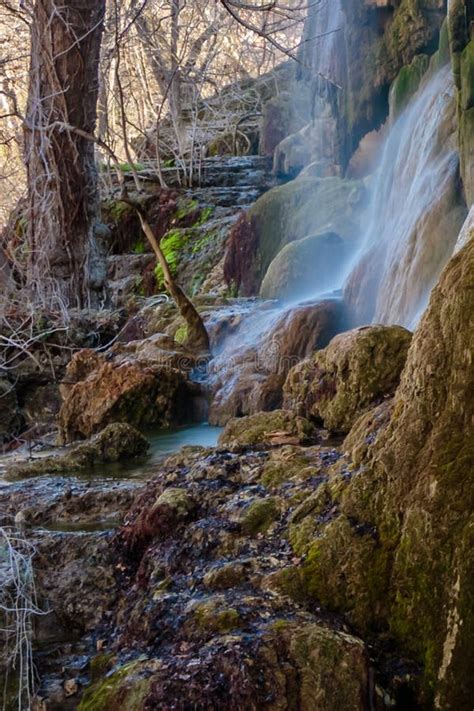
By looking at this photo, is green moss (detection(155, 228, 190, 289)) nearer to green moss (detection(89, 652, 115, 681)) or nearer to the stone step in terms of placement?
the stone step

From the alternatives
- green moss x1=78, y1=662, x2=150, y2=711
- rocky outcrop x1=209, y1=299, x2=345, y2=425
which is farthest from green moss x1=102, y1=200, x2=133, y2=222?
green moss x1=78, y1=662, x2=150, y2=711

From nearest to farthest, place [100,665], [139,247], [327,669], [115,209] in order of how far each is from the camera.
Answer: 1. [327,669]
2. [100,665]
3. [139,247]
4. [115,209]

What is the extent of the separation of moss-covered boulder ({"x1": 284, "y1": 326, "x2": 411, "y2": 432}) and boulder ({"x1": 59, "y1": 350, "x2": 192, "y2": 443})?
3390 millimetres

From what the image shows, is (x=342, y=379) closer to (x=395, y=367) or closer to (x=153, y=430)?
(x=395, y=367)

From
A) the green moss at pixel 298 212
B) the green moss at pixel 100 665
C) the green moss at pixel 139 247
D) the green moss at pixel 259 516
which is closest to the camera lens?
the green moss at pixel 100 665

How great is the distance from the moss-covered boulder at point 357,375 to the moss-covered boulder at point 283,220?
24.6 ft

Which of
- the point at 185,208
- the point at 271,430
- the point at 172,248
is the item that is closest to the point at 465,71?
the point at 271,430

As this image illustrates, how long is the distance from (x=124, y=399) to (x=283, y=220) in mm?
6555

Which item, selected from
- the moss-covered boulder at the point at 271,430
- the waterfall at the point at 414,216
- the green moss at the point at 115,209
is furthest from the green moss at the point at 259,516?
the green moss at the point at 115,209

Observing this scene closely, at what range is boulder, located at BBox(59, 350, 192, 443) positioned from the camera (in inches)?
350

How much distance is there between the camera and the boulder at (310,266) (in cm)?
1202

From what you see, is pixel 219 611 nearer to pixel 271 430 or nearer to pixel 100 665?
pixel 100 665

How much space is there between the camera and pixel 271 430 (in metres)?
5.25

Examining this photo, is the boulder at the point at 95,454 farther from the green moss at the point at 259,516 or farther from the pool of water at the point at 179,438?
the green moss at the point at 259,516
